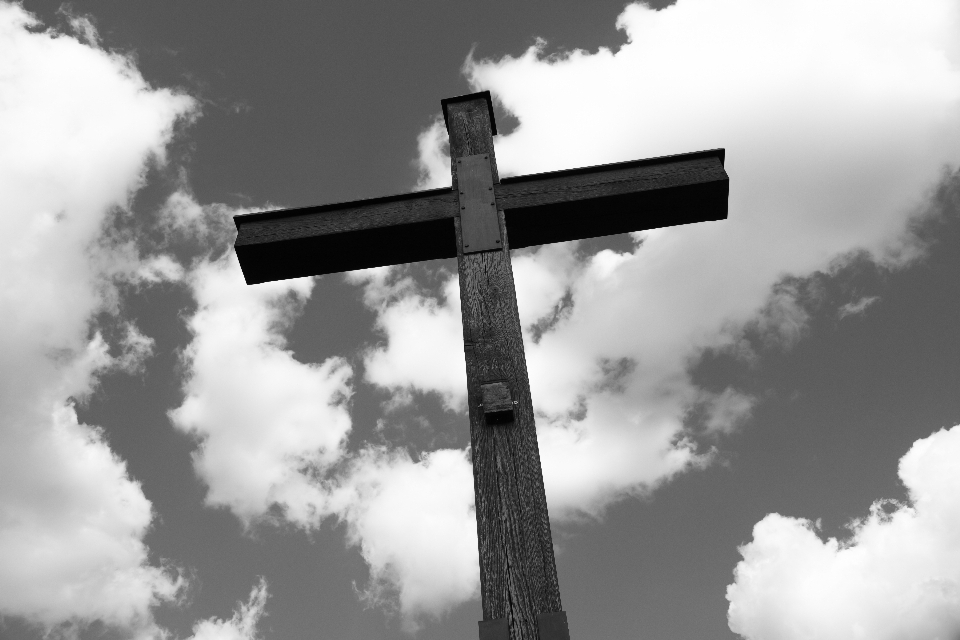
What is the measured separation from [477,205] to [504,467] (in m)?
1.48

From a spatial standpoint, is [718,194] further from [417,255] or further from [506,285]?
[417,255]

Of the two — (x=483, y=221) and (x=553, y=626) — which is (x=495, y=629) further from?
(x=483, y=221)

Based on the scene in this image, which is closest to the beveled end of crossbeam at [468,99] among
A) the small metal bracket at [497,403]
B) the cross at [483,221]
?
the cross at [483,221]

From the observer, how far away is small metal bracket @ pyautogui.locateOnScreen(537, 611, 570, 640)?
9.29 feet

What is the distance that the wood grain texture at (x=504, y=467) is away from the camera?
2.97m

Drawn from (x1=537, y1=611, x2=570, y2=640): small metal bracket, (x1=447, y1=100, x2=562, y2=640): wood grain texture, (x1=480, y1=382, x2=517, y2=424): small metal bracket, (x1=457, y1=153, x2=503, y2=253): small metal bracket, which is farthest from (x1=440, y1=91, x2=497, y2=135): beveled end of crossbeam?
(x1=537, y1=611, x2=570, y2=640): small metal bracket

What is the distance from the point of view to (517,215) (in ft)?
13.8

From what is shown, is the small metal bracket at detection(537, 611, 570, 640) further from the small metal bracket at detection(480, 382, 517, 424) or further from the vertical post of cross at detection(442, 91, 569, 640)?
the small metal bracket at detection(480, 382, 517, 424)

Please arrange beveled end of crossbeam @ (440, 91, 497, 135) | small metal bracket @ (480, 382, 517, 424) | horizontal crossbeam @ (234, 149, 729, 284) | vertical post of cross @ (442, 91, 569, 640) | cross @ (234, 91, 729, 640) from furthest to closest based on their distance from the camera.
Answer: beveled end of crossbeam @ (440, 91, 497, 135), horizontal crossbeam @ (234, 149, 729, 284), cross @ (234, 91, 729, 640), small metal bracket @ (480, 382, 517, 424), vertical post of cross @ (442, 91, 569, 640)

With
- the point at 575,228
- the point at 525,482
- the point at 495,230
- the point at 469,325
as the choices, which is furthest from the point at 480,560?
the point at 575,228

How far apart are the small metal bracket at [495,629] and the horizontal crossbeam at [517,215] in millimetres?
2032

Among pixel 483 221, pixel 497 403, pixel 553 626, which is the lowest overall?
pixel 553 626

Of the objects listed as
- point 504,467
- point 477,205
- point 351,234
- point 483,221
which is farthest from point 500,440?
point 351,234

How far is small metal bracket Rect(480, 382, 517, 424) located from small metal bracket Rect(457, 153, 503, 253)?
2.75ft
